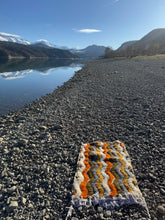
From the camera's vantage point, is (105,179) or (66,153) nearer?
(105,179)

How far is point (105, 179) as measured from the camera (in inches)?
214

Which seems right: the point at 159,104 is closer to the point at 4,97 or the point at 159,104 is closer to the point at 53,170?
the point at 53,170

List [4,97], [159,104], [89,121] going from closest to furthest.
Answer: [89,121] < [159,104] < [4,97]

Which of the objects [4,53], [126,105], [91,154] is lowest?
[91,154]

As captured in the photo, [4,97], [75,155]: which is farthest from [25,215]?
[4,97]

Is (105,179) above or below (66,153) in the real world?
below

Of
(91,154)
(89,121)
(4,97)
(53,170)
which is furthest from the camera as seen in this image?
(4,97)

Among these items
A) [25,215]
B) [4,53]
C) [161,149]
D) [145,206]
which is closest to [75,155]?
[25,215]

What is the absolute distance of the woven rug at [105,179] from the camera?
15.0 feet

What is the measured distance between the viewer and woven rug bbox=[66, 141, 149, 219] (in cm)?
458

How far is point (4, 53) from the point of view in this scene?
16825cm

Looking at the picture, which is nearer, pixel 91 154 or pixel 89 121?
pixel 91 154

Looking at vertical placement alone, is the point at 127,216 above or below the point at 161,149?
below

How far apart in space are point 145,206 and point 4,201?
197 inches
